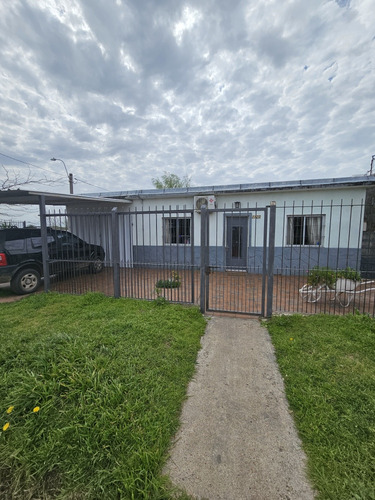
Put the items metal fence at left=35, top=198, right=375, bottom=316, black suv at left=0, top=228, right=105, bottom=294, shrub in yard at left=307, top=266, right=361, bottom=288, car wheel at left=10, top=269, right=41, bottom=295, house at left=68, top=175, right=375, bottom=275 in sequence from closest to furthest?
metal fence at left=35, top=198, right=375, bottom=316
shrub in yard at left=307, top=266, right=361, bottom=288
black suv at left=0, top=228, right=105, bottom=294
car wheel at left=10, top=269, right=41, bottom=295
house at left=68, top=175, right=375, bottom=275

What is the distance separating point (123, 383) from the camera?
2285 millimetres

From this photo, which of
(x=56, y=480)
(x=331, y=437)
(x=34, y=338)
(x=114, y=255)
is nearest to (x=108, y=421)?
(x=56, y=480)

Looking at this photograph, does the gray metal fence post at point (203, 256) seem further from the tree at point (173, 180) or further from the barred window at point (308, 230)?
the tree at point (173, 180)

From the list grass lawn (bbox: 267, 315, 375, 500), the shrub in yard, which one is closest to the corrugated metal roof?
grass lawn (bbox: 267, 315, 375, 500)

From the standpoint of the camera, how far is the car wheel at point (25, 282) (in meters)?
5.63

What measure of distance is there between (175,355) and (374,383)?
2.10 m

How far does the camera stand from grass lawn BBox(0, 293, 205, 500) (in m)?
1.53

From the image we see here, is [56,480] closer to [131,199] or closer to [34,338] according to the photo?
[34,338]

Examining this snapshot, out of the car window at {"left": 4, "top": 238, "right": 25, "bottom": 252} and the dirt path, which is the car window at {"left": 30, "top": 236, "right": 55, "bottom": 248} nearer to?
the car window at {"left": 4, "top": 238, "right": 25, "bottom": 252}

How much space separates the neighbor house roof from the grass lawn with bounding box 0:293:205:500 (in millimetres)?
5774

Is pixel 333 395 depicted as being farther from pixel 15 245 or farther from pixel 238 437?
Answer: pixel 15 245

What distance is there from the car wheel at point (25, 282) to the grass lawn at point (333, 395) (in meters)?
5.73

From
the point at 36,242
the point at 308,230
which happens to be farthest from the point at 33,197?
the point at 308,230

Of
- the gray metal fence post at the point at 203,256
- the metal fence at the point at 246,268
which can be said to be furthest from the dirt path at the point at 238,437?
the metal fence at the point at 246,268
